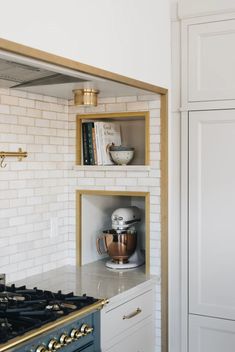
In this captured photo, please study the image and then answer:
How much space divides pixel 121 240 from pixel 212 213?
579mm

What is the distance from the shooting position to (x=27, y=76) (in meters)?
2.46

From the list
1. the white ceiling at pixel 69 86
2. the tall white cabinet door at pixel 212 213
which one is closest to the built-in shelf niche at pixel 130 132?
the white ceiling at pixel 69 86

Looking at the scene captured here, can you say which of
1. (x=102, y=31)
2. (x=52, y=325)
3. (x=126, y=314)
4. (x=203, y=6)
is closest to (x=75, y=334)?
(x=52, y=325)

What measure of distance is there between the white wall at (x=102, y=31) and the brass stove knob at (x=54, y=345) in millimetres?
1153

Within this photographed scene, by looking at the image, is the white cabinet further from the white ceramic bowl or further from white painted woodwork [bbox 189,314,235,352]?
the white ceramic bowl

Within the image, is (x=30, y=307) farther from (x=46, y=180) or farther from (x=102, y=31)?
(x=102, y=31)

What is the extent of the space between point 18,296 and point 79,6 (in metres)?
1.31

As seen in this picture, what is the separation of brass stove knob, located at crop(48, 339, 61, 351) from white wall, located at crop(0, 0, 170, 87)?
1153 mm

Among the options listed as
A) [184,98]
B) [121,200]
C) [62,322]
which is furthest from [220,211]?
[62,322]

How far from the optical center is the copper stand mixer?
3154 millimetres

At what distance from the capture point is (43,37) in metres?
2.02

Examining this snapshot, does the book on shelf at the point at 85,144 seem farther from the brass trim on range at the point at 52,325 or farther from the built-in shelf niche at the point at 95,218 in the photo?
the brass trim on range at the point at 52,325

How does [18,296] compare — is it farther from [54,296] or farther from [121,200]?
[121,200]

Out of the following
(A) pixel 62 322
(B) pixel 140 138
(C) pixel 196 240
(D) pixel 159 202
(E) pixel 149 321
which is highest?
(B) pixel 140 138
